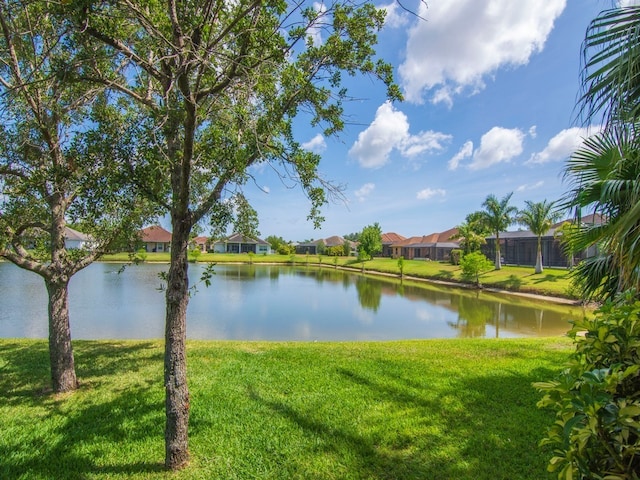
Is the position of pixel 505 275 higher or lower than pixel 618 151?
lower

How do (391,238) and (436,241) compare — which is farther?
(391,238)

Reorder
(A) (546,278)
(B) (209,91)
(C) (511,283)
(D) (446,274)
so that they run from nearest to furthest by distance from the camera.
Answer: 1. (B) (209,91)
2. (A) (546,278)
3. (C) (511,283)
4. (D) (446,274)

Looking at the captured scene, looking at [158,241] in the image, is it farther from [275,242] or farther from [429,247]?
[429,247]


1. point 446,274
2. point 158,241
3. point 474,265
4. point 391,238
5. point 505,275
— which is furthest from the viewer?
point 391,238

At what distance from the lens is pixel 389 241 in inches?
2339

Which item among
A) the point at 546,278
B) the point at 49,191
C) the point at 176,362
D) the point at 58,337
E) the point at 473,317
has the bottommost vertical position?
the point at 473,317

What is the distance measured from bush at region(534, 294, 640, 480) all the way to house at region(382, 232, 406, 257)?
55967 millimetres

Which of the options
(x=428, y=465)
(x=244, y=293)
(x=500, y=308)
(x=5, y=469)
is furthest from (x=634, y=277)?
(x=244, y=293)

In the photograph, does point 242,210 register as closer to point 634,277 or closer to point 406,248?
point 634,277

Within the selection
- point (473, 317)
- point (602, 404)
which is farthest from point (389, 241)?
point (602, 404)

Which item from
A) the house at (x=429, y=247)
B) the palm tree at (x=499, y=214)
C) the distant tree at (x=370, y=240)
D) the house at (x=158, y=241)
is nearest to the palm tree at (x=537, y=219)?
the palm tree at (x=499, y=214)

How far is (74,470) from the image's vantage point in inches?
108

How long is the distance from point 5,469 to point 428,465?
3.45 meters

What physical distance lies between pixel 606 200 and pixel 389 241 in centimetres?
5699
